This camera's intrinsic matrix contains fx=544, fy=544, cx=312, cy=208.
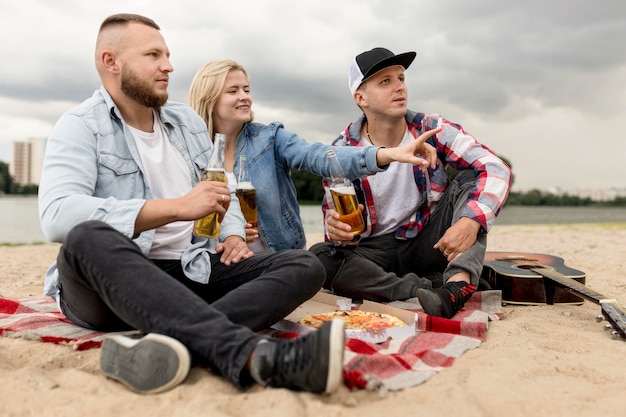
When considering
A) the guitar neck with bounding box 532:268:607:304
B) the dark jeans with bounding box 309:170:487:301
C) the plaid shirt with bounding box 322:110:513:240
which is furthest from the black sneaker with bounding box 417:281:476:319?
the guitar neck with bounding box 532:268:607:304

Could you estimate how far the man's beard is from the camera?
2676 mm

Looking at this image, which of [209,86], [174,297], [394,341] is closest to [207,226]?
[174,297]

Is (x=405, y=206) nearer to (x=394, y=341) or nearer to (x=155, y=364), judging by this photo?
(x=394, y=341)

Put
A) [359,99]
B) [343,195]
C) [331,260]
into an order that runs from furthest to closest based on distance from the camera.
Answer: [359,99]
[331,260]
[343,195]

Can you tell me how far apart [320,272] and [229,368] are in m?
0.80

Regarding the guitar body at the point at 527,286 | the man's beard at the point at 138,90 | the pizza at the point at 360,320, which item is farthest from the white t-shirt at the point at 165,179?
the guitar body at the point at 527,286

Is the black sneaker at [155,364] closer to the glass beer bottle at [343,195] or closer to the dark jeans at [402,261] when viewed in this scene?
the glass beer bottle at [343,195]

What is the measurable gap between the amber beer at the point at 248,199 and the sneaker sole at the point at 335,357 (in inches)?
72.4

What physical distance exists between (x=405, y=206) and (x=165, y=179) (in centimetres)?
178

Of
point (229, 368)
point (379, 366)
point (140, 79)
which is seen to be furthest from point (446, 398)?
point (140, 79)

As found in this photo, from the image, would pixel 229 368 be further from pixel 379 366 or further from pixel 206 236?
pixel 206 236

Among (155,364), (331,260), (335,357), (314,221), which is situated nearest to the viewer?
(335,357)

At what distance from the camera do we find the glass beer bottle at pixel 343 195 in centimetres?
325

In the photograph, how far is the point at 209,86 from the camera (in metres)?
3.87
